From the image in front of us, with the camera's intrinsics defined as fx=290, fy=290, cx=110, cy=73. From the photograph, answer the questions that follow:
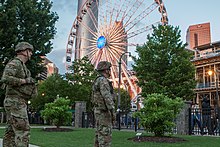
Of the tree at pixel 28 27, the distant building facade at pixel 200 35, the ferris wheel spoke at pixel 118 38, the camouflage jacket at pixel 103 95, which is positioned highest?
the distant building facade at pixel 200 35

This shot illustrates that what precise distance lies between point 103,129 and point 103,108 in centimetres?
37

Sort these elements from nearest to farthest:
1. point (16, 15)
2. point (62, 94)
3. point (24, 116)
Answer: point (24, 116) < point (16, 15) < point (62, 94)

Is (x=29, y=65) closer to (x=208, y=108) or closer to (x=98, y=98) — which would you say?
(x=208, y=108)

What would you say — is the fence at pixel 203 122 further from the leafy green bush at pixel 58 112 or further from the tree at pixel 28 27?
the tree at pixel 28 27

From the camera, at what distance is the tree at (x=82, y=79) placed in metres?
30.2

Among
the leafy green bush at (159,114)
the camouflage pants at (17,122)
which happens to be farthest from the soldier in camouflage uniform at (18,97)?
the leafy green bush at (159,114)

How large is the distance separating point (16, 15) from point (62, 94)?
10776 millimetres

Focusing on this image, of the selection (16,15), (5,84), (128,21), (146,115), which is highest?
(128,21)

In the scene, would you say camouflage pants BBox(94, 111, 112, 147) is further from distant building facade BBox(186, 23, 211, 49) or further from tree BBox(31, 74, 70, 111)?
distant building facade BBox(186, 23, 211, 49)

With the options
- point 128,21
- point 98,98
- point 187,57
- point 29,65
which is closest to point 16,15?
point 29,65

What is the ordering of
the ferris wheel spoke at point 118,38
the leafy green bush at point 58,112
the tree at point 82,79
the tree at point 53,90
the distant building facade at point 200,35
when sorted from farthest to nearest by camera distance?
1. the distant building facade at point 200,35
2. the ferris wheel spoke at point 118,38
3. the tree at point 53,90
4. the tree at point 82,79
5. the leafy green bush at point 58,112

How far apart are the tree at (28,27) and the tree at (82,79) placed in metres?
6.94

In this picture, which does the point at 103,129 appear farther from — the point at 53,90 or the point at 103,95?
the point at 53,90

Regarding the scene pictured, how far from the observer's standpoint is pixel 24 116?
13.0ft
